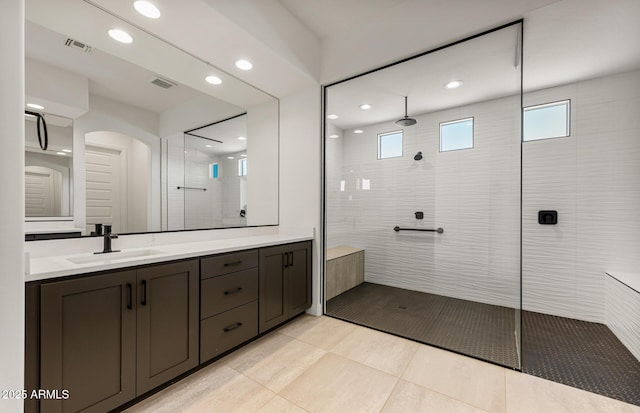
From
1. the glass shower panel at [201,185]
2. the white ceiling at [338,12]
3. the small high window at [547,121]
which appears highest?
the white ceiling at [338,12]

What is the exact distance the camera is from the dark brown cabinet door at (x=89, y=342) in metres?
1.14

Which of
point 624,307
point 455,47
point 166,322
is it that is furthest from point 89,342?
point 624,307

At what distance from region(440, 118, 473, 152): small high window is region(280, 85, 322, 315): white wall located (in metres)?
1.32

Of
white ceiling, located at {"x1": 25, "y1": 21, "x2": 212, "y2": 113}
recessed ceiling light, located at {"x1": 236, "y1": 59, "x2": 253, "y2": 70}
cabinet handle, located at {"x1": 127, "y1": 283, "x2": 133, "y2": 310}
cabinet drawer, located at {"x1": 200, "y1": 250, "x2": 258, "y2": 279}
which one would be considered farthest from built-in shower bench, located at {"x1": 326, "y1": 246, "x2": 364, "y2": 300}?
white ceiling, located at {"x1": 25, "y1": 21, "x2": 212, "y2": 113}

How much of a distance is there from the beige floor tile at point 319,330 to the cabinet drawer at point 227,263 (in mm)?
817

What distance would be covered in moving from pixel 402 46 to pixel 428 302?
2530 mm

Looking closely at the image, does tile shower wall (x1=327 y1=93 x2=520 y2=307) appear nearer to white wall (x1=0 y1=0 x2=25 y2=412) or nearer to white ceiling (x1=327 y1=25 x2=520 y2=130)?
white ceiling (x1=327 y1=25 x2=520 y2=130)

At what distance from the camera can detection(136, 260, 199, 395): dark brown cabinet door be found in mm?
1454

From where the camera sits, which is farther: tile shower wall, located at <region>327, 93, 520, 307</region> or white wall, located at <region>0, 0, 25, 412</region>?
tile shower wall, located at <region>327, 93, 520, 307</region>

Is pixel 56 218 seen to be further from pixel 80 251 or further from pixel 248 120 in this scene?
pixel 248 120

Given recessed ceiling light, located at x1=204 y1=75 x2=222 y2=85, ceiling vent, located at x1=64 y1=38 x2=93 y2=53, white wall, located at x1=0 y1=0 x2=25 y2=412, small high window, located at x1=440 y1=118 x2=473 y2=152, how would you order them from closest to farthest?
white wall, located at x1=0 y1=0 x2=25 y2=412
ceiling vent, located at x1=64 y1=38 x2=93 y2=53
recessed ceiling light, located at x1=204 y1=75 x2=222 y2=85
small high window, located at x1=440 y1=118 x2=473 y2=152

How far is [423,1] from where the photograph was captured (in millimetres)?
2129

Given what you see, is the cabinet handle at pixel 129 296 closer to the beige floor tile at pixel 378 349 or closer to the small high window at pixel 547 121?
the beige floor tile at pixel 378 349

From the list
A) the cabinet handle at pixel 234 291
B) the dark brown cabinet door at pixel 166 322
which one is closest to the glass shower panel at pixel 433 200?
the cabinet handle at pixel 234 291
